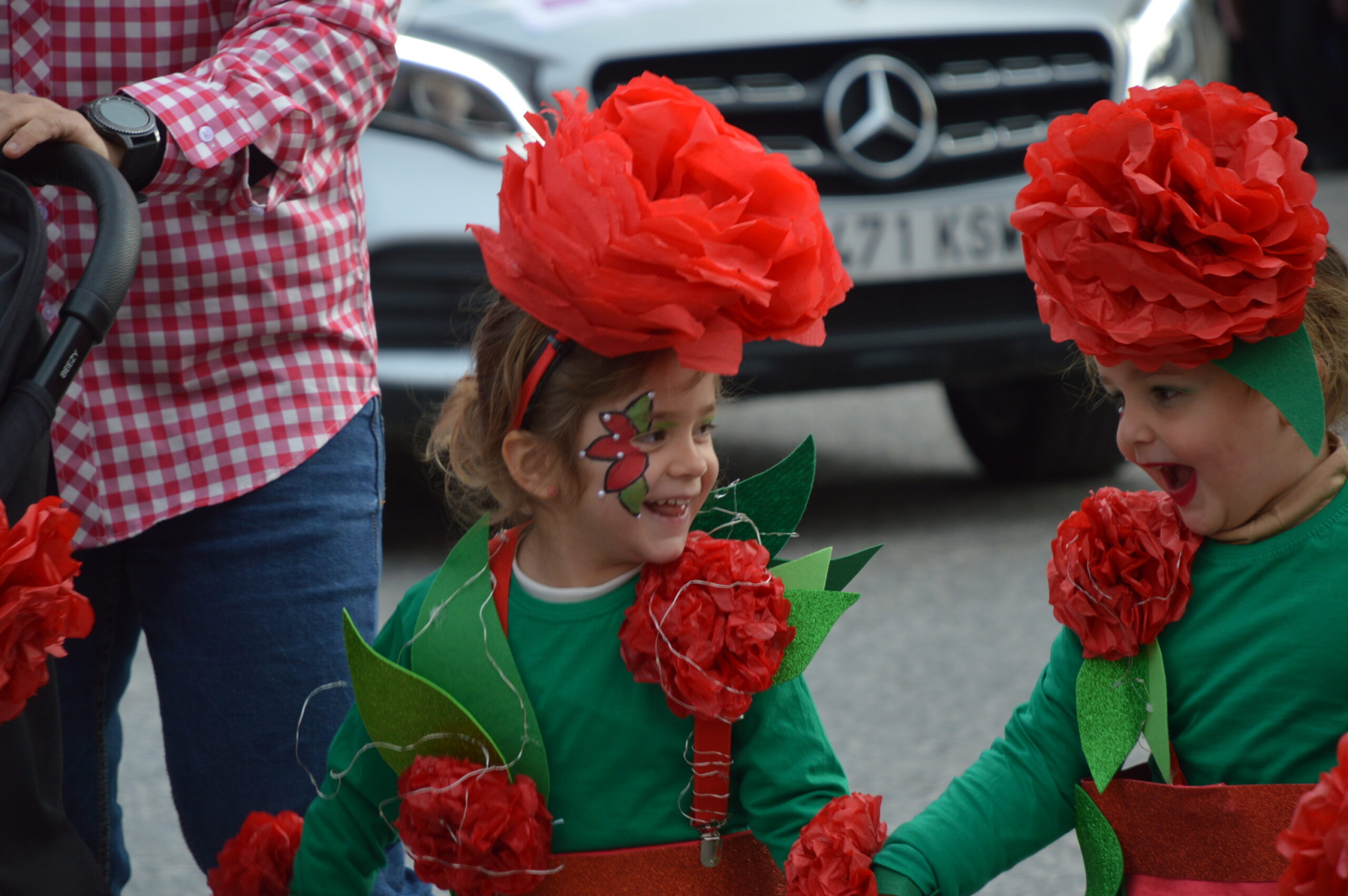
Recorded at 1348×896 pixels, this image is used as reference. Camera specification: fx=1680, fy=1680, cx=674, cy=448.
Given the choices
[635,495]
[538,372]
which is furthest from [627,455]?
[538,372]

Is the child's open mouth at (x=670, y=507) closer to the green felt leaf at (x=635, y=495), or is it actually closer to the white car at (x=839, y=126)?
the green felt leaf at (x=635, y=495)

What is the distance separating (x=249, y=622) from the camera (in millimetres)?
2357

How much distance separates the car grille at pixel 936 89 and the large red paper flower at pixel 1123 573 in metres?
2.94

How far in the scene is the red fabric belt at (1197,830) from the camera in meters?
1.89

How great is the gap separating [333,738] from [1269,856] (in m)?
1.24

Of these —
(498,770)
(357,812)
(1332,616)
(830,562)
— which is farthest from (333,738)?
(1332,616)

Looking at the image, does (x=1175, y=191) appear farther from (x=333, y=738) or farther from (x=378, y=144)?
(x=378, y=144)

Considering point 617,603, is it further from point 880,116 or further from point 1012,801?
point 880,116

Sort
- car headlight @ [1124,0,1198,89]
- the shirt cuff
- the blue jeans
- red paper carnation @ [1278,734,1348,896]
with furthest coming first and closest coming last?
1. car headlight @ [1124,0,1198,89]
2. the blue jeans
3. the shirt cuff
4. red paper carnation @ [1278,734,1348,896]

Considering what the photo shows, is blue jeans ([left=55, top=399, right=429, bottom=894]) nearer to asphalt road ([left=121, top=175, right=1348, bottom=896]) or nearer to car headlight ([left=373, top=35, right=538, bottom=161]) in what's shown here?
asphalt road ([left=121, top=175, right=1348, bottom=896])

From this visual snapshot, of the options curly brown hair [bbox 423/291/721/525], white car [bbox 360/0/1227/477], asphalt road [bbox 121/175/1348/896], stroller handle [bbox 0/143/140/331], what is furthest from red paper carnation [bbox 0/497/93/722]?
white car [bbox 360/0/1227/477]

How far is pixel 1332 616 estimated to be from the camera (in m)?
1.90

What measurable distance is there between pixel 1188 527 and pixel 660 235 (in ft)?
2.40

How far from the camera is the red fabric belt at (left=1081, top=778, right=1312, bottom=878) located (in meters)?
1.89
